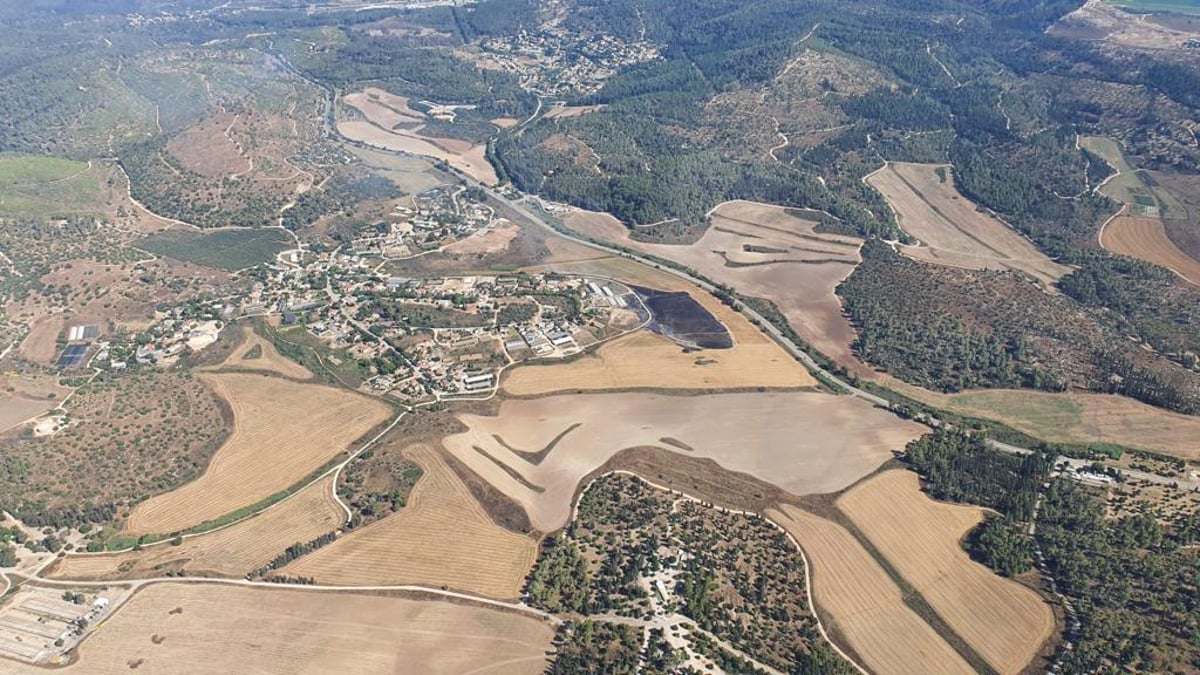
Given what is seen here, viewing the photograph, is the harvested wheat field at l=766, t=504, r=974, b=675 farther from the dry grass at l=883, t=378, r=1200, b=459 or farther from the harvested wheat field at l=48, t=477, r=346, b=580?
the harvested wheat field at l=48, t=477, r=346, b=580

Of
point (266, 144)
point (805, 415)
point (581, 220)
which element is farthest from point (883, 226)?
point (266, 144)

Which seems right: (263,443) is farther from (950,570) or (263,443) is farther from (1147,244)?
(1147,244)

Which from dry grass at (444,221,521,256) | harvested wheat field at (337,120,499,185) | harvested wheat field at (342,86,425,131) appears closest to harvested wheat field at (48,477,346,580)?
dry grass at (444,221,521,256)

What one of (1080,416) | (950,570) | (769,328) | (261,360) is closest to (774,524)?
(950,570)

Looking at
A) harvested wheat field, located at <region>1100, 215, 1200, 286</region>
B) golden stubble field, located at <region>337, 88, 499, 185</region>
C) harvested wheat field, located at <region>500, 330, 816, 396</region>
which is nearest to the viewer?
harvested wheat field, located at <region>500, 330, 816, 396</region>

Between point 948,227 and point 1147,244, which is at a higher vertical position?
point 948,227

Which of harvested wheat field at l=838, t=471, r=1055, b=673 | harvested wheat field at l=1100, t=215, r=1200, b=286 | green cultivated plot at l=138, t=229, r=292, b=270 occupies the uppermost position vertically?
green cultivated plot at l=138, t=229, r=292, b=270

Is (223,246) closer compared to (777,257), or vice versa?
(223,246)

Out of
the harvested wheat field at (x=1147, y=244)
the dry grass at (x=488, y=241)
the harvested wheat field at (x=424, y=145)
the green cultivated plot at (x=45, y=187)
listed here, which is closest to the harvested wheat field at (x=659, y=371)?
the dry grass at (x=488, y=241)

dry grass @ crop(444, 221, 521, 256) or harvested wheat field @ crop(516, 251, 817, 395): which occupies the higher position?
dry grass @ crop(444, 221, 521, 256)
